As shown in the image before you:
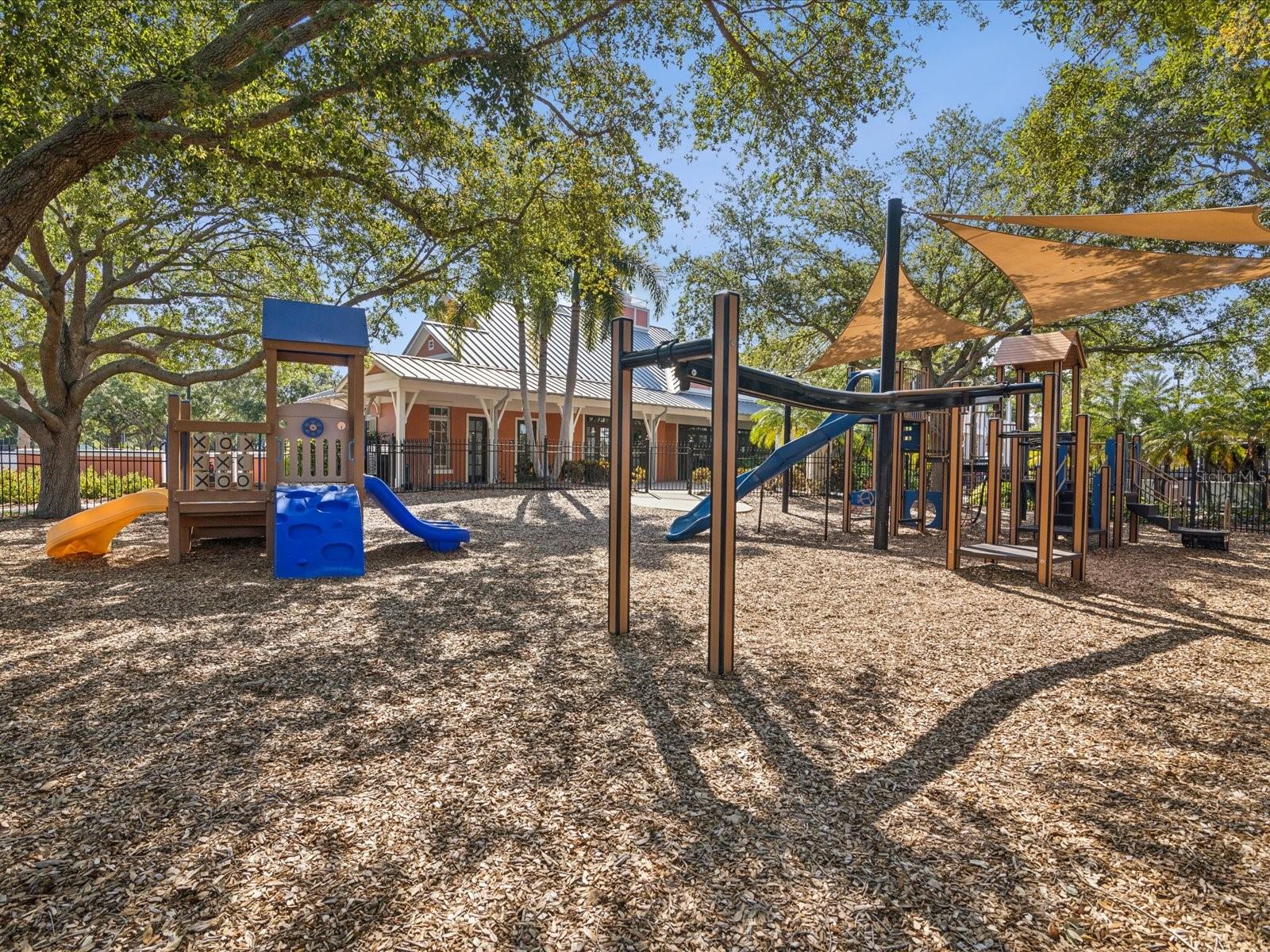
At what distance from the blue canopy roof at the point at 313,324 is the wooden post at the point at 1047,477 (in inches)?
293

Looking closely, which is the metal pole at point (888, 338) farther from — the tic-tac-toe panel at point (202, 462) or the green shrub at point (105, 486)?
the green shrub at point (105, 486)

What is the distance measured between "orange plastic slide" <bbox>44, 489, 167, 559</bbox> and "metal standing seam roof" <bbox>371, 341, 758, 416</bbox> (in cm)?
960

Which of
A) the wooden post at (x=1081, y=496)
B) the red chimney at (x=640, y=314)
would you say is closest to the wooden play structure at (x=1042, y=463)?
the wooden post at (x=1081, y=496)

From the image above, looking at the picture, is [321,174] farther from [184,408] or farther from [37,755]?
[37,755]

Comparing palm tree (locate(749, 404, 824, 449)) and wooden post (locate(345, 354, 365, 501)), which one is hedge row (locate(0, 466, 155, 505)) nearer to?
wooden post (locate(345, 354, 365, 501))

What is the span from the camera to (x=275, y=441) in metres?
7.74

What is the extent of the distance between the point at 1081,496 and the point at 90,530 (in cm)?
1122

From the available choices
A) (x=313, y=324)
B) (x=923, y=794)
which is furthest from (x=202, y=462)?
(x=923, y=794)

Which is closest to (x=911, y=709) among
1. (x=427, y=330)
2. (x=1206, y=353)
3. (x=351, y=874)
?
(x=351, y=874)

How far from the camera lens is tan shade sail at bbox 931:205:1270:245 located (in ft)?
19.9

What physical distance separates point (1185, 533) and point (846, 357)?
5897 millimetres

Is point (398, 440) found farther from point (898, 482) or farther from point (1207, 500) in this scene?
point (1207, 500)

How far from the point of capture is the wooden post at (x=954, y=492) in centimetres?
712

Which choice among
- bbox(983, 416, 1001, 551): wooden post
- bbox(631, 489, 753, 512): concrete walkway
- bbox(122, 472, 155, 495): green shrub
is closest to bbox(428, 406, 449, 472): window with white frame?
bbox(631, 489, 753, 512): concrete walkway
